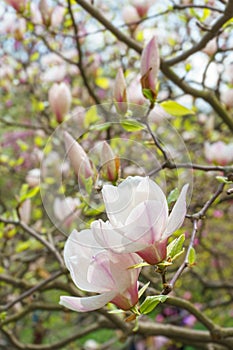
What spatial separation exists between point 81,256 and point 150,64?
0.40 meters

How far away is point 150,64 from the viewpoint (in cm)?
90

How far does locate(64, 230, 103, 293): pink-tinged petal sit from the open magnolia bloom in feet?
0.12

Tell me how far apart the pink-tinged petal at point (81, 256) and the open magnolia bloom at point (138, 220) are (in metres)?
0.04

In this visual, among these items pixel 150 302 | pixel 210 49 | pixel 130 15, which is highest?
pixel 130 15

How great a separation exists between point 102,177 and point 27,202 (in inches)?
31.2

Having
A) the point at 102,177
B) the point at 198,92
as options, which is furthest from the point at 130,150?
the point at 198,92

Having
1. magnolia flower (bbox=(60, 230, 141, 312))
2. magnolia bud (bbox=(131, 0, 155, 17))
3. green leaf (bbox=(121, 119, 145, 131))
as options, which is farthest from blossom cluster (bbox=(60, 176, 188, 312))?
magnolia bud (bbox=(131, 0, 155, 17))

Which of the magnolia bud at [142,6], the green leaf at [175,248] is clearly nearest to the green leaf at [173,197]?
the green leaf at [175,248]

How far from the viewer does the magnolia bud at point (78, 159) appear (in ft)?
2.64

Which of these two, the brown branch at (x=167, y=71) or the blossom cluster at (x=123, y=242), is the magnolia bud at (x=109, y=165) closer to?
the blossom cluster at (x=123, y=242)

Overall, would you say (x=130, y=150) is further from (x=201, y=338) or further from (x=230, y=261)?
(x=230, y=261)

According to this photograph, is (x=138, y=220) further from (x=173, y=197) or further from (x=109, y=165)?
(x=109, y=165)

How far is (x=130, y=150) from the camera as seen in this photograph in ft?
2.86

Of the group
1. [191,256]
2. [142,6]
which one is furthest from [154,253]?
[142,6]
